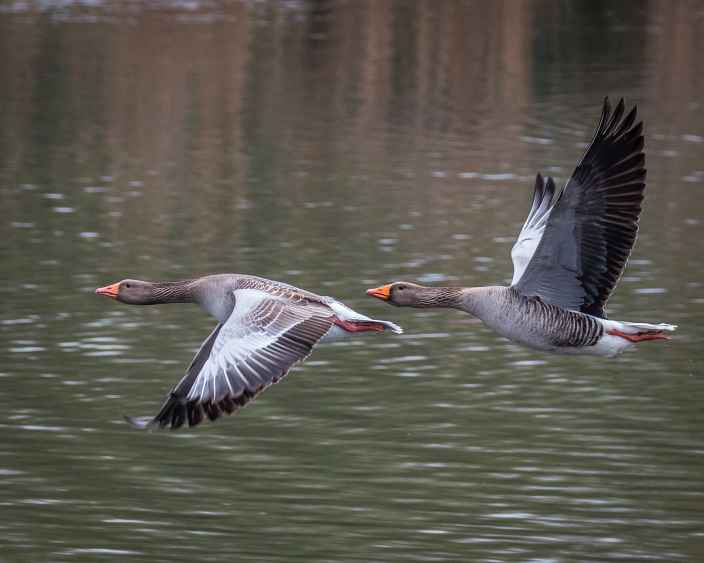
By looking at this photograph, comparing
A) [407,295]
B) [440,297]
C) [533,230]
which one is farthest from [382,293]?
[533,230]

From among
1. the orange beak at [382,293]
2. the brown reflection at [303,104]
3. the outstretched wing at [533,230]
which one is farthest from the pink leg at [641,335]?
the brown reflection at [303,104]

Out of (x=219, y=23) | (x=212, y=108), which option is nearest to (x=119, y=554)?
(x=212, y=108)

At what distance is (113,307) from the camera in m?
17.6

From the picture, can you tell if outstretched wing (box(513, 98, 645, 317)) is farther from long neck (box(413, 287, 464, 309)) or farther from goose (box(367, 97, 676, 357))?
long neck (box(413, 287, 464, 309))

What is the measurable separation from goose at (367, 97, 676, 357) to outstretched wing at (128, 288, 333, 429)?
113 cm

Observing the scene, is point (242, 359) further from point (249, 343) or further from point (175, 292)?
point (175, 292)

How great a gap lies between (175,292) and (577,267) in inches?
106

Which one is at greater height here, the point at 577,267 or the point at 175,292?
the point at 577,267

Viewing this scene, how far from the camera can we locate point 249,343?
31.8 ft

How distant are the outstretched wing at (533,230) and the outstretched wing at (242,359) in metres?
1.62

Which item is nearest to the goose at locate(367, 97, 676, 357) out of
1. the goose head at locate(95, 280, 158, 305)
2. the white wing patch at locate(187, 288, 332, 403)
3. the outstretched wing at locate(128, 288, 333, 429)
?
the white wing patch at locate(187, 288, 332, 403)

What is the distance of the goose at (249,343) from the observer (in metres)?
9.47

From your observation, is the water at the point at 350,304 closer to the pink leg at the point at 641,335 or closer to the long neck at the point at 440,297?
the pink leg at the point at 641,335

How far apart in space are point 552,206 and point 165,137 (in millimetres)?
19620
